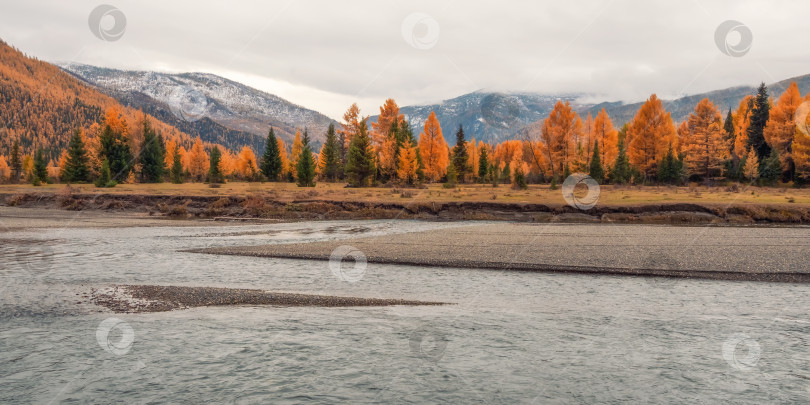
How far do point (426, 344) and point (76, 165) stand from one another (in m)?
70.7

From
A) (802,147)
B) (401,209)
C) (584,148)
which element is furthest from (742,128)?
(401,209)

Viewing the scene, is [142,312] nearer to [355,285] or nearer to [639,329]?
[355,285]

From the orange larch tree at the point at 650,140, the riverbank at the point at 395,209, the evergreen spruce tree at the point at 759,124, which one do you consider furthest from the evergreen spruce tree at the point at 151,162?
the evergreen spruce tree at the point at 759,124

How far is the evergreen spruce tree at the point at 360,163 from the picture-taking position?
2276 inches

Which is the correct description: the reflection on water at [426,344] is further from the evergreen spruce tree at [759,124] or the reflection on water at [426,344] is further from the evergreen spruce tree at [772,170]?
the evergreen spruce tree at [759,124]

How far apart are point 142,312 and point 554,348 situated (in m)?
8.07

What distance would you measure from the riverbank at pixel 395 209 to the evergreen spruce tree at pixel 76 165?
57.2 feet

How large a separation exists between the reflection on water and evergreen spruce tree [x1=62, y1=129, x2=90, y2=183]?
194 ft

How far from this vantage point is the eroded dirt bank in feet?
95.9

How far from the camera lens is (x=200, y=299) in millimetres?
11562

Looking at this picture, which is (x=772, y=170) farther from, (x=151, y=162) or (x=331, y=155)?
(x=151, y=162)

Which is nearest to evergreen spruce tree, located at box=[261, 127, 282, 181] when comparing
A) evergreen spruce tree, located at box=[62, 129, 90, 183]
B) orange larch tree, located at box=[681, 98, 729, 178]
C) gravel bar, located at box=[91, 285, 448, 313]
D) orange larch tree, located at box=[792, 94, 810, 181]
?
evergreen spruce tree, located at box=[62, 129, 90, 183]

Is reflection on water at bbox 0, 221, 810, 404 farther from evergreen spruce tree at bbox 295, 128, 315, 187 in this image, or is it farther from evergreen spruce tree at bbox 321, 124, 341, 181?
evergreen spruce tree at bbox 321, 124, 341, 181

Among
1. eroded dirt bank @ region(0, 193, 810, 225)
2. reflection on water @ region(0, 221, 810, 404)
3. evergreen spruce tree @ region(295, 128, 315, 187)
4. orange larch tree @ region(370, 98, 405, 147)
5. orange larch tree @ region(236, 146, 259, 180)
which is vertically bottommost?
reflection on water @ region(0, 221, 810, 404)
